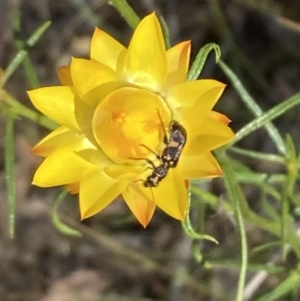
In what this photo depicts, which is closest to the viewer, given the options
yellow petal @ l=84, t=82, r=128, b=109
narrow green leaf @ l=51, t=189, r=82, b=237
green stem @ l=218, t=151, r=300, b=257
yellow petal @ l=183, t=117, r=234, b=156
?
yellow petal @ l=183, t=117, r=234, b=156

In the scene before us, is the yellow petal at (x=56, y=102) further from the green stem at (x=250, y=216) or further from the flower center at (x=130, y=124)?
the green stem at (x=250, y=216)

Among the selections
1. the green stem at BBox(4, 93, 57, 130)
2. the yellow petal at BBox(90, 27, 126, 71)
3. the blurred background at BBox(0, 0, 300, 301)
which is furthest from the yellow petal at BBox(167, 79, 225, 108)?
the blurred background at BBox(0, 0, 300, 301)

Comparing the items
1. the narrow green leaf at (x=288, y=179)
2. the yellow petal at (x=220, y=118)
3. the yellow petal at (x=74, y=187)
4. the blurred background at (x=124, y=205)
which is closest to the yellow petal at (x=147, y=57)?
the yellow petal at (x=220, y=118)

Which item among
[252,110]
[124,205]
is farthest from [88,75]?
[124,205]

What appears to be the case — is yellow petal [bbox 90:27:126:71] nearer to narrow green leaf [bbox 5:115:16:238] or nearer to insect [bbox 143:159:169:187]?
insect [bbox 143:159:169:187]

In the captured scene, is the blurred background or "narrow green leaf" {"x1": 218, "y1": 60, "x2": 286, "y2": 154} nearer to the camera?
"narrow green leaf" {"x1": 218, "y1": 60, "x2": 286, "y2": 154}

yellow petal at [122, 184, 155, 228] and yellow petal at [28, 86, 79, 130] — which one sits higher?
yellow petal at [28, 86, 79, 130]

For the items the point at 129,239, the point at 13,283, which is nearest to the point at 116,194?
the point at 129,239

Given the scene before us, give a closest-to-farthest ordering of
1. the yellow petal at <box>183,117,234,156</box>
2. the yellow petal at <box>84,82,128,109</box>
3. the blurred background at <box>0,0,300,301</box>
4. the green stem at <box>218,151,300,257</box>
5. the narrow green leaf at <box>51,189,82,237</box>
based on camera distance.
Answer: the yellow petal at <box>183,117,234,156</box> < the yellow petal at <box>84,82,128,109</box> < the green stem at <box>218,151,300,257</box> < the narrow green leaf at <box>51,189,82,237</box> < the blurred background at <box>0,0,300,301</box>
